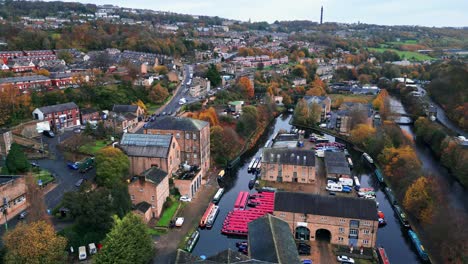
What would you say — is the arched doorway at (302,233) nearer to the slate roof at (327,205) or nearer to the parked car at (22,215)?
the slate roof at (327,205)

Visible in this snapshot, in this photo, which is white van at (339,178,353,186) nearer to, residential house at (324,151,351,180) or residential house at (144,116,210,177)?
residential house at (324,151,351,180)

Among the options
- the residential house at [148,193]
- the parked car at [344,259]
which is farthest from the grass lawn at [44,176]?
the parked car at [344,259]

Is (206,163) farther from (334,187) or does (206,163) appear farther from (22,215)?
(22,215)

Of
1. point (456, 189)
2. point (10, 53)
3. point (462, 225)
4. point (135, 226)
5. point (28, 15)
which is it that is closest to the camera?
point (135, 226)

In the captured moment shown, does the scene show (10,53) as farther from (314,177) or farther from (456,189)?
(456,189)

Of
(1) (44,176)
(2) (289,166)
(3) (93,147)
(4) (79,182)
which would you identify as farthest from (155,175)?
(2) (289,166)

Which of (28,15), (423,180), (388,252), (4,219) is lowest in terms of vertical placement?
(388,252)

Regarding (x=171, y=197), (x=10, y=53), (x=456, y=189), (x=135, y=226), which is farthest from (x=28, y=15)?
(x=456, y=189)
